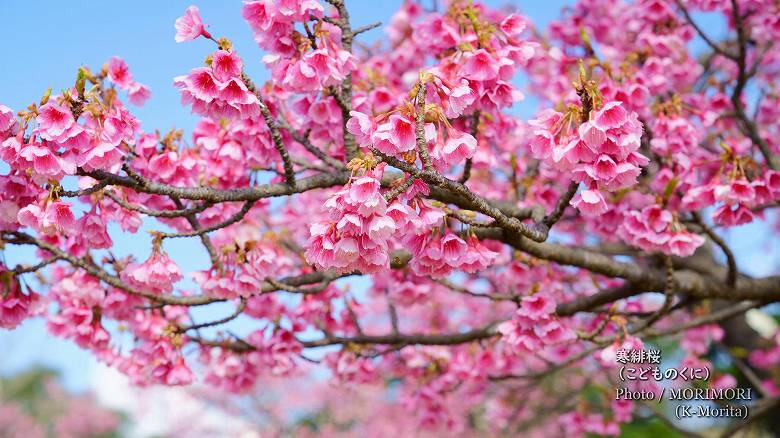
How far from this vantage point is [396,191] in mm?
2082

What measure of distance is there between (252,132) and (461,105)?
1.26 m

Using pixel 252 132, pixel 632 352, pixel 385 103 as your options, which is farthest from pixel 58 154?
pixel 632 352

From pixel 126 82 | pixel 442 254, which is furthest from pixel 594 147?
pixel 126 82

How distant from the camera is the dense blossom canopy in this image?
2.34m

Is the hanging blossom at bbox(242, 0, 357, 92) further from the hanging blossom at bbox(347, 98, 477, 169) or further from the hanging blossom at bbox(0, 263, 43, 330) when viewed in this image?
the hanging blossom at bbox(0, 263, 43, 330)

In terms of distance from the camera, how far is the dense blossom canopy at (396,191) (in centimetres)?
234

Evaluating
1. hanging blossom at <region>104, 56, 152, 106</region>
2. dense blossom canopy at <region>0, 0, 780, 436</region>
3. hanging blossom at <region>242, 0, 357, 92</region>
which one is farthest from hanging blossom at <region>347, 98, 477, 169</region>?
hanging blossom at <region>104, 56, 152, 106</region>

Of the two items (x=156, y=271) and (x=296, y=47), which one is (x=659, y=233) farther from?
(x=156, y=271)

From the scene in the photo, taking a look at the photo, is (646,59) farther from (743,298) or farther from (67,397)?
(67,397)

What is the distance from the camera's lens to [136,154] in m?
3.12

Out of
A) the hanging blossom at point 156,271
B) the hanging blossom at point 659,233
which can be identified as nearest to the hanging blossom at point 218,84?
the hanging blossom at point 156,271

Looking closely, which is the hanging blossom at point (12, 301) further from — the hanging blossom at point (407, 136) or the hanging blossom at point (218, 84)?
the hanging blossom at point (407, 136)

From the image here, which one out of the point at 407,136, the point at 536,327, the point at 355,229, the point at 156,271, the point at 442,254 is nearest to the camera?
the point at 355,229

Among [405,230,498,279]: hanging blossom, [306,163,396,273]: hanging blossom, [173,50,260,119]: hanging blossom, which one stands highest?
[173,50,260,119]: hanging blossom
